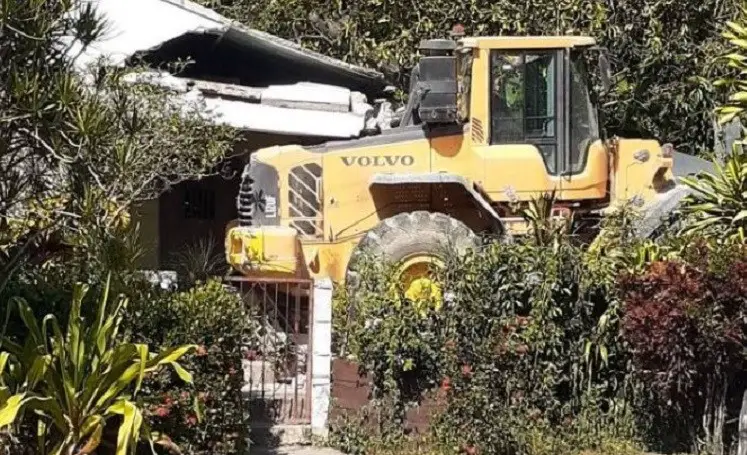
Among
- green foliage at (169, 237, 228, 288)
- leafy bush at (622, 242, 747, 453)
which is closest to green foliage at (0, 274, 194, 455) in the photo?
green foliage at (169, 237, 228, 288)

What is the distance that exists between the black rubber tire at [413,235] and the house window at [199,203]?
6.72m

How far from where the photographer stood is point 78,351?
7.64m

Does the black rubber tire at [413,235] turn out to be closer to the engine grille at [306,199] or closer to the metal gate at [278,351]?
the engine grille at [306,199]

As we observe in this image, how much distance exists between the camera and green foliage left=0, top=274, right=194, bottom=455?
7.51 m

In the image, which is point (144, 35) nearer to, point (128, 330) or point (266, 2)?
point (266, 2)

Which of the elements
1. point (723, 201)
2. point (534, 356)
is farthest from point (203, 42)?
point (534, 356)

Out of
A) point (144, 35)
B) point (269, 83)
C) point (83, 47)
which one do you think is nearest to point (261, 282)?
point (83, 47)

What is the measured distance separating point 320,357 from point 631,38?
35.0 feet

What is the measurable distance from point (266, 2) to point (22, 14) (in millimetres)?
13426

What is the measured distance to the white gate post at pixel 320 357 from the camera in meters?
9.75

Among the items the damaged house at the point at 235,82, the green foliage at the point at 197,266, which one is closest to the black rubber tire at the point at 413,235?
the green foliage at the point at 197,266

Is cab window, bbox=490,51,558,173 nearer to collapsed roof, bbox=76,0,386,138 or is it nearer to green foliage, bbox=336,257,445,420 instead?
collapsed roof, bbox=76,0,386,138

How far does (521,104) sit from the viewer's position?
42.9 feet

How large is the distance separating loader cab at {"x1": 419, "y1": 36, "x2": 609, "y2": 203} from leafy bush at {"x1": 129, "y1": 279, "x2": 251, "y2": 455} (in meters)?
4.99
